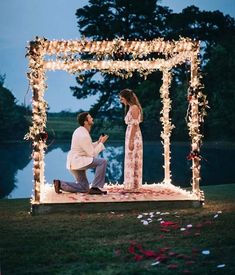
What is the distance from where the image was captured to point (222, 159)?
3067 cm

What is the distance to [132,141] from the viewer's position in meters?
11.2

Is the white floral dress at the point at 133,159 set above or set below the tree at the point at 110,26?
below

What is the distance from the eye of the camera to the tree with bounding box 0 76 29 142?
1718 inches

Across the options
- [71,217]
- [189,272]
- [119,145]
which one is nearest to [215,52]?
[119,145]

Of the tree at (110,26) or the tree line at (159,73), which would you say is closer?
the tree line at (159,73)

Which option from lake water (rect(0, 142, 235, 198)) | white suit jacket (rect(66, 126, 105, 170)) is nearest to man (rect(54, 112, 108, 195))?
white suit jacket (rect(66, 126, 105, 170))

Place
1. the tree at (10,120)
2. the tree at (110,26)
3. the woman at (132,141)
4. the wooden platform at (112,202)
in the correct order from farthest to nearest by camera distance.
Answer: the tree at (10,120)
the tree at (110,26)
the woman at (132,141)
the wooden platform at (112,202)

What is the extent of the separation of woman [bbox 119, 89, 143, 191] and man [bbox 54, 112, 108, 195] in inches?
27.8

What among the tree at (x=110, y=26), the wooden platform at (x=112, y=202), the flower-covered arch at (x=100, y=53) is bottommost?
the wooden platform at (x=112, y=202)

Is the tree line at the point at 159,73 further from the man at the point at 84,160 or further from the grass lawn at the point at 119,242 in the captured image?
the grass lawn at the point at 119,242

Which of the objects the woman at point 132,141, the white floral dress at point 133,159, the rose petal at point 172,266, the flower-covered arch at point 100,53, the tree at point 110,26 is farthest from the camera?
the tree at point 110,26

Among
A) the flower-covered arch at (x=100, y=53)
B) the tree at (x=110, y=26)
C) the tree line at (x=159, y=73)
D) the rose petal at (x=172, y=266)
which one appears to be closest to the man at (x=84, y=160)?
the flower-covered arch at (x=100, y=53)

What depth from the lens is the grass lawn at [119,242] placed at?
5.91m

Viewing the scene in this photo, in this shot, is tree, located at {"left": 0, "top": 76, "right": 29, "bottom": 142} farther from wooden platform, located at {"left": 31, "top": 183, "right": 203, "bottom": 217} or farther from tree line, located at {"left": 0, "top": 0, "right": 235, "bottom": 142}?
wooden platform, located at {"left": 31, "top": 183, "right": 203, "bottom": 217}
